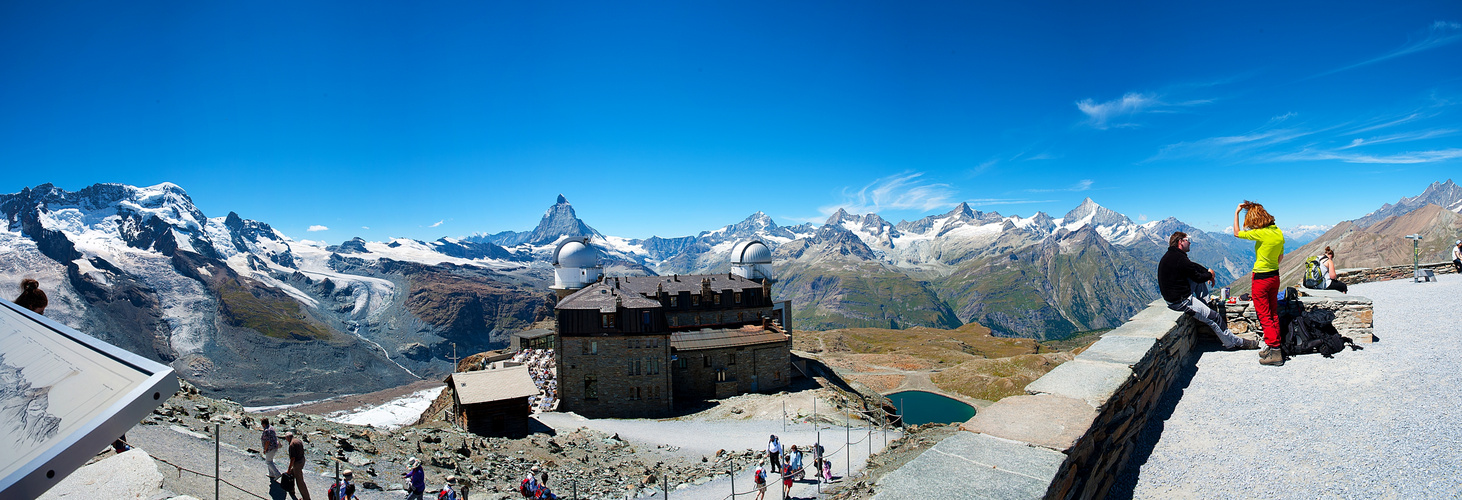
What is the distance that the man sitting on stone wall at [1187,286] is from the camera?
9.48 meters

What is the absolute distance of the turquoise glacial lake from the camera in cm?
5268

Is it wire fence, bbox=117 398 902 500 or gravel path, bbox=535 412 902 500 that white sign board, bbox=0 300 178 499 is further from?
gravel path, bbox=535 412 902 500

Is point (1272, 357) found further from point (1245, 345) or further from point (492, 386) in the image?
point (492, 386)

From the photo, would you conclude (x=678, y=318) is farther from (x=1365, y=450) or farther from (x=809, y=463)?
(x=1365, y=450)

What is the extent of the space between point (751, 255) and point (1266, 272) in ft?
208

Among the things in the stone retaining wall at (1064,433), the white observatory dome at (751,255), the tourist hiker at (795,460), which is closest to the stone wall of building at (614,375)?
the tourist hiker at (795,460)

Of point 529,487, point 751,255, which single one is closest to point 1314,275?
point 529,487

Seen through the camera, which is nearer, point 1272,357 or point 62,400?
point 62,400

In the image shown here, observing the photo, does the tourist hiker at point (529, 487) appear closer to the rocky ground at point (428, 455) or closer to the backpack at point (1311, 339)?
the rocky ground at point (428, 455)

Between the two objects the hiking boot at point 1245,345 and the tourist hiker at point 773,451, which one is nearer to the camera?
the hiking boot at point 1245,345

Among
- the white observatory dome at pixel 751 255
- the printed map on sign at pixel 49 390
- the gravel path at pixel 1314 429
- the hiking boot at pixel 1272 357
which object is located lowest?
the gravel path at pixel 1314 429

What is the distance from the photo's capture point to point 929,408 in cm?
5731

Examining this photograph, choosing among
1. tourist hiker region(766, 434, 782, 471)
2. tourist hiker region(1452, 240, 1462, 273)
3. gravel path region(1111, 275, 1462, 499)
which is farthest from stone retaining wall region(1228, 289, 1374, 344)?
tourist hiker region(1452, 240, 1462, 273)

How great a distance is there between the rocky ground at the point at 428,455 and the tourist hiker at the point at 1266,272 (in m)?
5.77
